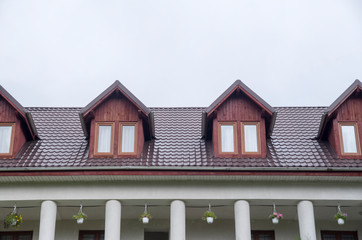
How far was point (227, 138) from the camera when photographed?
25.0 meters

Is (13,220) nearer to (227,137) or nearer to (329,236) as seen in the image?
(227,137)

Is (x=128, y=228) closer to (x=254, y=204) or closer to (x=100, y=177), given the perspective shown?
(x=100, y=177)

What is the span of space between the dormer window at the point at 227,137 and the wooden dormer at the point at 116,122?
3011 mm

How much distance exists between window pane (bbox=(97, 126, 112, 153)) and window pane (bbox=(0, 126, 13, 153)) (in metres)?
3.66

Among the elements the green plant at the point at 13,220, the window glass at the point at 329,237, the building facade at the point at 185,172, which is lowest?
the window glass at the point at 329,237

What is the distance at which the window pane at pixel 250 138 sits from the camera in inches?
974

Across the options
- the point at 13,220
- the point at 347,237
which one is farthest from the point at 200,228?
the point at 13,220

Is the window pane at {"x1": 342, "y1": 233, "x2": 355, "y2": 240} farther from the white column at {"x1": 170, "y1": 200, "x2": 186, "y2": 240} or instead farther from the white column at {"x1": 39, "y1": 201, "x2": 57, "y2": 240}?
the white column at {"x1": 39, "y1": 201, "x2": 57, "y2": 240}

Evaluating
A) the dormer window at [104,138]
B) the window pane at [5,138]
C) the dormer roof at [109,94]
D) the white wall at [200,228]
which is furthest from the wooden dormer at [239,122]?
the window pane at [5,138]

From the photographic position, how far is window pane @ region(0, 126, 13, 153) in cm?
2469

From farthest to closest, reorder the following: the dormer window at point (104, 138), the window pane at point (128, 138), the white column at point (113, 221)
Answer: the window pane at point (128, 138), the dormer window at point (104, 138), the white column at point (113, 221)

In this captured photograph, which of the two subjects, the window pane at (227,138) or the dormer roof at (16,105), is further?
the dormer roof at (16,105)

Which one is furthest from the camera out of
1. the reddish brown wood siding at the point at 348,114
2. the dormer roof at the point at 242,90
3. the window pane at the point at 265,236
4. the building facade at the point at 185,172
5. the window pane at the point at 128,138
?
the window pane at the point at 265,236

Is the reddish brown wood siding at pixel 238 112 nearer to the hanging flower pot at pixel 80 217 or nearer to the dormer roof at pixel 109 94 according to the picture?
the dormer roof at pixel 109 94
